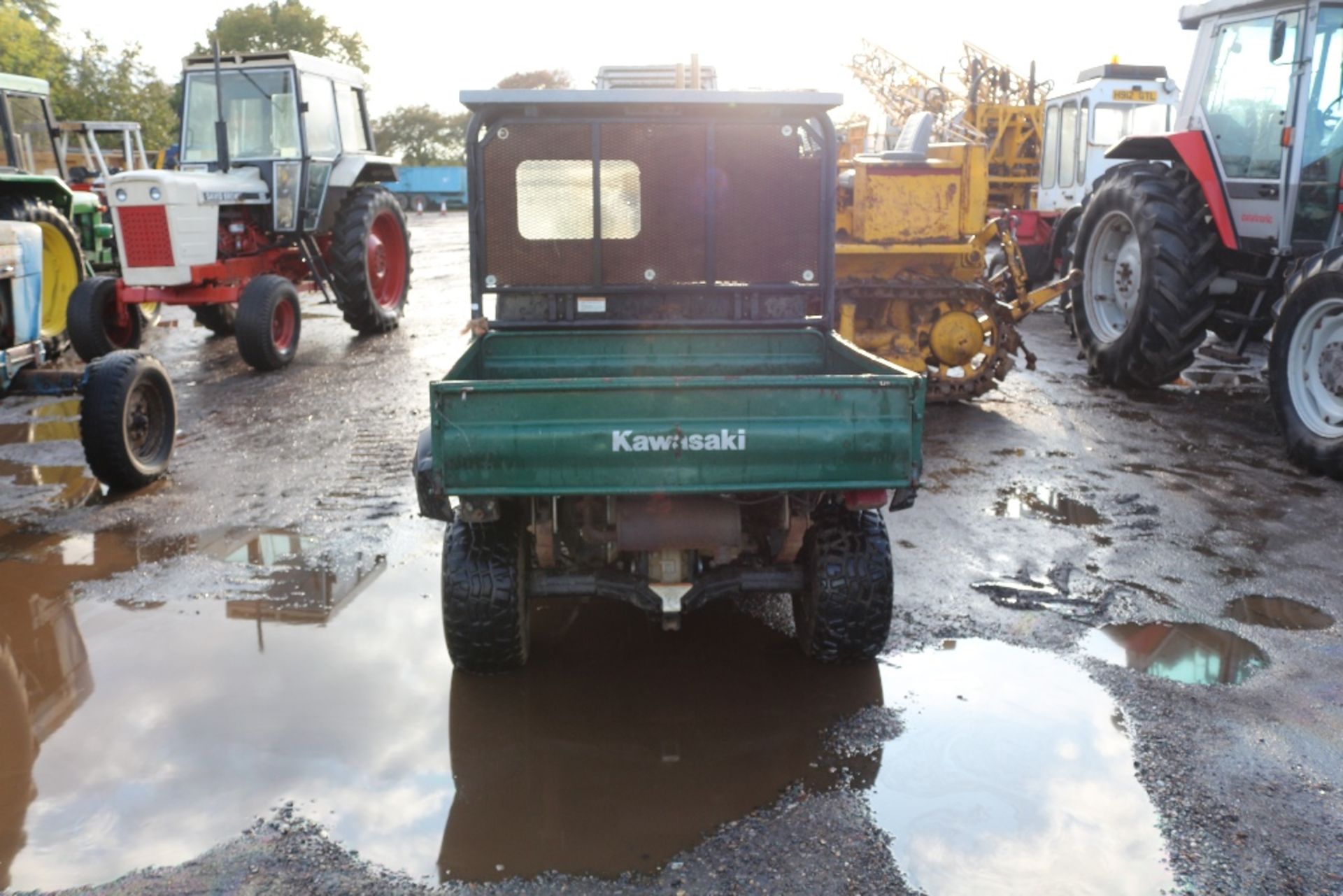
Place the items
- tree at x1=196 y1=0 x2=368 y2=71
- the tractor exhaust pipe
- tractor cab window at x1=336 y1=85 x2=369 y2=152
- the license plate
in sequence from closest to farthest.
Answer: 1. the tractor exhaust pipe
2. tractor cab window at x1=336 y1=85 x2=369 y2=152
3. the license plate
4. tree at x1=196 y1=0 x2=368 y2=71

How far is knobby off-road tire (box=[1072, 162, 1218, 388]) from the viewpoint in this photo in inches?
316

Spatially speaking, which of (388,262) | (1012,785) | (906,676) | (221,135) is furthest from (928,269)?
(388,262)

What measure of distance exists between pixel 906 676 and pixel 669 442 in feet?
4.26

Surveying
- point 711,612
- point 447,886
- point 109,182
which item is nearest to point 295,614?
point 711,612

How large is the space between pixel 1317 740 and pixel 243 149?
33.3 ft

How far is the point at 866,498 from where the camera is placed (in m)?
3.79

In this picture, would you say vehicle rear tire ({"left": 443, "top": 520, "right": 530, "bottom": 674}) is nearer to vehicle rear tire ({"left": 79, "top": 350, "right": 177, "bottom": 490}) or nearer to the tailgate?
the tailgate

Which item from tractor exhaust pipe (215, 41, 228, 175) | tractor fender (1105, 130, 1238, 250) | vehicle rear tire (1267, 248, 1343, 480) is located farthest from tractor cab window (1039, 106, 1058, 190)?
tractor exhaust pipe (215, 41, 228, 175)

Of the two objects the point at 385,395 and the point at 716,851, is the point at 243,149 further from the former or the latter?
the point at 716,851

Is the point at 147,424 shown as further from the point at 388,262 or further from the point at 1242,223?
the point at 1242,223

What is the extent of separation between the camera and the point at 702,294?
5.04 meters

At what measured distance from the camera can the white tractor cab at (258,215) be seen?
953 centimetres

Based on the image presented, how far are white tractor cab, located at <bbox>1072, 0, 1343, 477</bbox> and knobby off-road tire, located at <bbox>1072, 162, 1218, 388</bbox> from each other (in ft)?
0.04

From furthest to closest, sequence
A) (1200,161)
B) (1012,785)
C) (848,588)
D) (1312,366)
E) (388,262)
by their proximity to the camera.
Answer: (388,262)
(1200,161)
(1312,366)
(848,588)
(1012,785)
